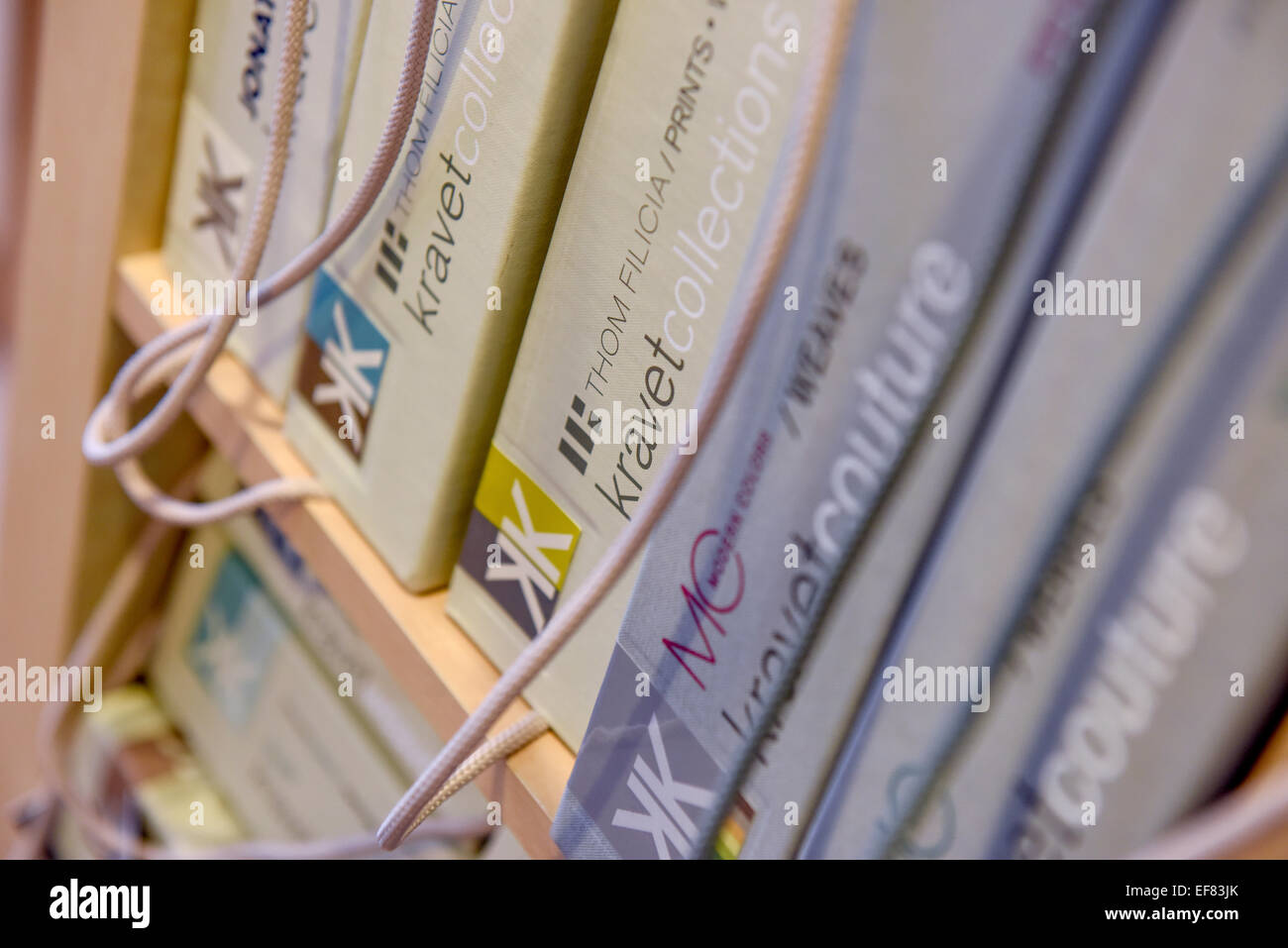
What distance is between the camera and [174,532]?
750 millimetres

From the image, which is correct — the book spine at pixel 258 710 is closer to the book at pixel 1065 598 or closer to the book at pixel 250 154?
the book at pixel 250 154

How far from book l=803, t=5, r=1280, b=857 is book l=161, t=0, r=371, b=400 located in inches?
12.8

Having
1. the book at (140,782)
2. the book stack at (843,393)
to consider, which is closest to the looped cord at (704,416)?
the book stack at (843,393)

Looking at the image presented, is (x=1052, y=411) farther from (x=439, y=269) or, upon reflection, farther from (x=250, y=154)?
(x=250, y=154)

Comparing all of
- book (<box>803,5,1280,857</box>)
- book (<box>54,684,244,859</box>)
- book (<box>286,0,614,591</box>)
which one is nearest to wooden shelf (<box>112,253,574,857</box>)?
book (<box>286,0,614,591</box>)

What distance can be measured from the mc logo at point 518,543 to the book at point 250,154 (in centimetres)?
15

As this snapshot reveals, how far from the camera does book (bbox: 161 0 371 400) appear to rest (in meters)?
0.45

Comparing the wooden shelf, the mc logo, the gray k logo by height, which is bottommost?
the wooden shelf

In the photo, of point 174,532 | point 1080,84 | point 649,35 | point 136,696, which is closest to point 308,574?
point 174,532

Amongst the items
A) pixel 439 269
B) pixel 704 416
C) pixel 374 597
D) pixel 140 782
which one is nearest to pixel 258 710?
pixel 140 782

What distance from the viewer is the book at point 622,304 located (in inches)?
12.2

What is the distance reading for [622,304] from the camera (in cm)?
36

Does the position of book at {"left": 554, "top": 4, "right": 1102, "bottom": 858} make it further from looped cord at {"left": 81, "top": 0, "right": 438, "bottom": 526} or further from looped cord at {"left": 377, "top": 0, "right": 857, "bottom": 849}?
looped cord at {"left": 81, "top": 0, "right": 438, "bottom": 526}
